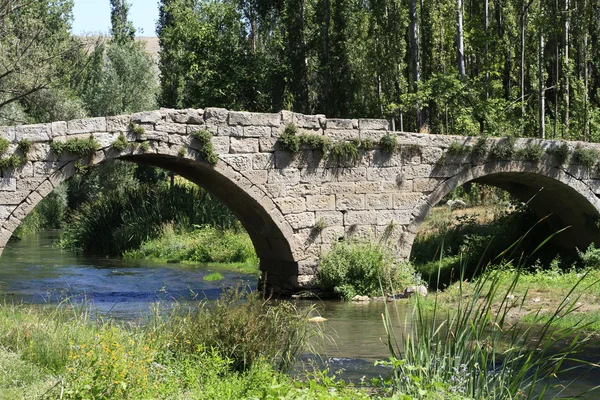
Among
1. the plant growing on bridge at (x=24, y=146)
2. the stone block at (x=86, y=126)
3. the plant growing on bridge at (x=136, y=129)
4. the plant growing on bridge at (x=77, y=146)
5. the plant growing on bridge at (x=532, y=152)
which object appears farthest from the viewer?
the plant growing on bridge at (x=532, y=152)

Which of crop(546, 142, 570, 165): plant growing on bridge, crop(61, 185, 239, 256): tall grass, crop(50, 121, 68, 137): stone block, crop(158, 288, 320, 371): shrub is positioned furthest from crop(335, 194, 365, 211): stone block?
crop(61, 185, 239, 256): tall grass

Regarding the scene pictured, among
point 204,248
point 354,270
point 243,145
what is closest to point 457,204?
point 204,248

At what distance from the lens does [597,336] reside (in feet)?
34.1

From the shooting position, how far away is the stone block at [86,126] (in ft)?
38.8

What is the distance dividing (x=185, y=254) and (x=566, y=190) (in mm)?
9202

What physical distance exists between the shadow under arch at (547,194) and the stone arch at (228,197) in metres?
2.24

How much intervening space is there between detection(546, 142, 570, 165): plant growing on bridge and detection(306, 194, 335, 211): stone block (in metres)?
4.23

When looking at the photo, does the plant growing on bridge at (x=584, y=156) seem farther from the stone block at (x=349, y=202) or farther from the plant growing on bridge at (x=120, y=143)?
the plant growing on bridge at (x=120, y=143)

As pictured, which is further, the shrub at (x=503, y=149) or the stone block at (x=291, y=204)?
the shrub at (x=503, y=149)

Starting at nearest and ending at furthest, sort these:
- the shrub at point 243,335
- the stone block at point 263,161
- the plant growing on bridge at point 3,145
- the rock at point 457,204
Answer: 1. the shrub at point 243,335
2. the plant growing on bridge at point 3,145
3. the stone block at point 263,161
4. the rock at point 457,204

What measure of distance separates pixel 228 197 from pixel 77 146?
338cm

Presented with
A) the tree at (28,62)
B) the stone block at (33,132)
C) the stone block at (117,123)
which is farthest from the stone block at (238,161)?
the tree at (28,62)

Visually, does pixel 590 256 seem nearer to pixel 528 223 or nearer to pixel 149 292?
pixel 528 223

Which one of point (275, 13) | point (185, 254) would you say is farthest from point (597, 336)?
point (275, 13)
